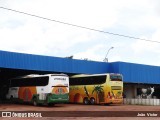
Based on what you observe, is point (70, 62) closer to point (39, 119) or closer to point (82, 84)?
point (82, 84)

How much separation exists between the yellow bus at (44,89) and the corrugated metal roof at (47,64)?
1.84 m

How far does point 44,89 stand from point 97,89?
255 inches

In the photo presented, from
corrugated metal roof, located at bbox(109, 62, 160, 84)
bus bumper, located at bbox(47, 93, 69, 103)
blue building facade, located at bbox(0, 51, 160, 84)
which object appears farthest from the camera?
corrugated metal roof, located at bbox(109, 62, 160, 84)

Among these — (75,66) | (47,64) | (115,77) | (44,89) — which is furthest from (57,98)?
(75,66)

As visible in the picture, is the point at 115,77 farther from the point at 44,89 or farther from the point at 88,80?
the point at 44,89

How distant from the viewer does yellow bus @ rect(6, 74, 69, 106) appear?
33844 millimetres

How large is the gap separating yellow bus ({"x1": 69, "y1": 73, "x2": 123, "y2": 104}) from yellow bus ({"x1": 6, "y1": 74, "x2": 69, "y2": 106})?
15.4 feet

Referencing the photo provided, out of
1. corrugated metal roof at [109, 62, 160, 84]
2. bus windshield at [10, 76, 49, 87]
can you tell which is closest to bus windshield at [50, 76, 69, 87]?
bus windshield at [10, 76, 49, 87]

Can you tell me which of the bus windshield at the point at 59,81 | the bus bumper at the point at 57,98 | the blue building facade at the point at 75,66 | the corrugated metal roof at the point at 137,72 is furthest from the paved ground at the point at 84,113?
the corrugated metal roof at the point at 137,72

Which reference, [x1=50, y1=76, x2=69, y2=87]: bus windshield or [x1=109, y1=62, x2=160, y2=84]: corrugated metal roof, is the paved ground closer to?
[x1=50, y1=76, x2=69, y2=87]: bus windshield

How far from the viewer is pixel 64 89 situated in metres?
34.4

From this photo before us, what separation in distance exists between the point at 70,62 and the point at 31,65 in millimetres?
5510

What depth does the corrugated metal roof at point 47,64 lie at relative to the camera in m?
36.8

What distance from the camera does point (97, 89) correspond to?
38.3 metres
